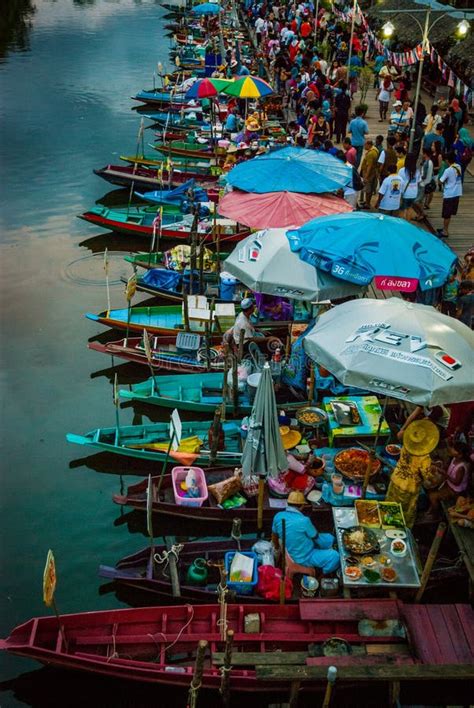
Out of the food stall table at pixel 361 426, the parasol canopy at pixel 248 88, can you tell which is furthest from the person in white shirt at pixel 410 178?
the parasol canopy at pixel 248 88

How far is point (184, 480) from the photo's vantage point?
11531 millimetres

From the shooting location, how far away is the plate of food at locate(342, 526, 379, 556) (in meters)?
9.55

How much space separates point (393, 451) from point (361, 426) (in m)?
0.72

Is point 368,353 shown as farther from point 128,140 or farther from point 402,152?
point 128,140

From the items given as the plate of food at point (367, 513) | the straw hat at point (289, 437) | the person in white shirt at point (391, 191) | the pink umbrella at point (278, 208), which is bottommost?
the straw hat at point (289, 437)

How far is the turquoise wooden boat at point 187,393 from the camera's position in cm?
1343

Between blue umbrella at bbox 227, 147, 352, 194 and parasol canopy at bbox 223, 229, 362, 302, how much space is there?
268cm

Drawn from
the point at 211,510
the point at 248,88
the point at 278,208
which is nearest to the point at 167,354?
the point at 278,208

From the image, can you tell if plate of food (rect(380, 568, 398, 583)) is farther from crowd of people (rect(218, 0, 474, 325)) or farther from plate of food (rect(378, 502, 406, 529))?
crowd of people (rect(218, 0, 474, 325))

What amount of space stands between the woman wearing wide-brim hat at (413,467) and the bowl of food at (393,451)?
3.93 ft

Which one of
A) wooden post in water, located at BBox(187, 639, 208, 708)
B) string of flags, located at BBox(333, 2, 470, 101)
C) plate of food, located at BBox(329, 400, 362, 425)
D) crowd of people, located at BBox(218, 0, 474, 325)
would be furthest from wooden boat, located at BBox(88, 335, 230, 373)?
string of flags, located at BBox(333, 2, 470, 101)

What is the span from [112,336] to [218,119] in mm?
16123

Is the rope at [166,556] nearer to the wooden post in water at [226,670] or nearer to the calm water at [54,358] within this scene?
the calm water at [54,358]

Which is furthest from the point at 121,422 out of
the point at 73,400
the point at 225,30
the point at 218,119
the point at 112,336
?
the point at 225,30
